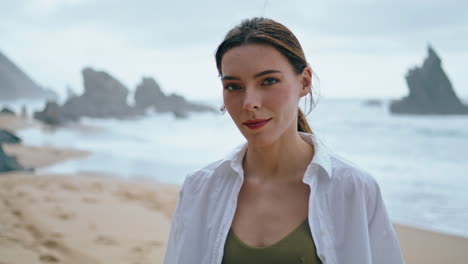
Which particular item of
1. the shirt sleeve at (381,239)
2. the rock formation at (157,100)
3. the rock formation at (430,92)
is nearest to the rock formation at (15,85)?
the rock formation at (157,100)

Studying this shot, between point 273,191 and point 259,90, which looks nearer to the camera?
point 259,90

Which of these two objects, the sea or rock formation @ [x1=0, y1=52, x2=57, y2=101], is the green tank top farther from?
rock formation @ [x1=0, y1=52, x2=57, y2=101]

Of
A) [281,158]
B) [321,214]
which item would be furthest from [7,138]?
[321,214]

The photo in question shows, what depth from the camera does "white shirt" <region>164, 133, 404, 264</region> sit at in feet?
4.05

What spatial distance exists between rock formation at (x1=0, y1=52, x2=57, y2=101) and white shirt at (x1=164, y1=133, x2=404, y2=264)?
2823 inches

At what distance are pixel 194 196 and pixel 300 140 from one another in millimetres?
440

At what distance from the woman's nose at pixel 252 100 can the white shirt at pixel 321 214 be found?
27cm

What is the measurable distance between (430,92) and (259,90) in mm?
25249

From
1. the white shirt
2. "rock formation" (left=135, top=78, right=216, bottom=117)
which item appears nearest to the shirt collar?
the white shirt

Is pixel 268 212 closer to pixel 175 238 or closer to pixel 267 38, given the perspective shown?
pixel 175 238

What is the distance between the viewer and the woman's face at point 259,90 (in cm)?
131

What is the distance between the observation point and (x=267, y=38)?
1308 millimetres

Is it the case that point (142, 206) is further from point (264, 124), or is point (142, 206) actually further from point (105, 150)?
point (105, 150)

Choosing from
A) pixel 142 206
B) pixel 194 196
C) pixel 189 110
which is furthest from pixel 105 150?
pixel 189 110
